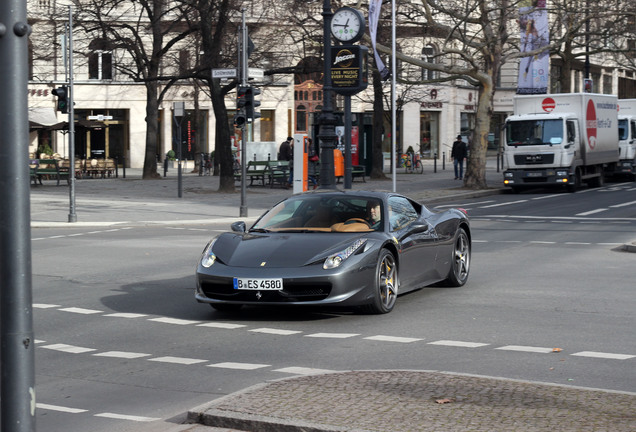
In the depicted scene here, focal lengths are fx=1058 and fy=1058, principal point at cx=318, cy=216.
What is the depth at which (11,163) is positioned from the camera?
4281 millimetres

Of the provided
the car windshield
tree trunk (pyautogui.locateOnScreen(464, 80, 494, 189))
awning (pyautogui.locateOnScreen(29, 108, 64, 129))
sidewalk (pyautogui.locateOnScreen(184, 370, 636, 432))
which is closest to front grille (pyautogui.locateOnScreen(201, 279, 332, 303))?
the car windshield

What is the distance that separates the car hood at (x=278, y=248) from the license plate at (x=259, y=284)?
0.22 metres

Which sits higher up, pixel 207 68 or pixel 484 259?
pixel 207 68

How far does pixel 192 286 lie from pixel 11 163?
9.00 meters

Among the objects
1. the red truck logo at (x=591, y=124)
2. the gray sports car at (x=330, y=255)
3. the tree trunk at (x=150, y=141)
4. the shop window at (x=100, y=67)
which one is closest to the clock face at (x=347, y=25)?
the red truck logo at (x=591, y=124)

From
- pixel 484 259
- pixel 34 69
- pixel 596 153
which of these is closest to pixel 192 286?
pixel 484 259

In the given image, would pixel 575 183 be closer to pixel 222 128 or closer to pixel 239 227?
pixel 222 128

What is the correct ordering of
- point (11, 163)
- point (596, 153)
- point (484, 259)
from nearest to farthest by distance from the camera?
point (11, 163)
point (484, 259)
point (596, 153)

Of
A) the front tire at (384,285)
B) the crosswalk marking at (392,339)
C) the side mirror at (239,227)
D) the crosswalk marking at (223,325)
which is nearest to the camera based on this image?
the crosswalk marking at (392,339)

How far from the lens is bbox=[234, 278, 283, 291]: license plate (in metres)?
10.2

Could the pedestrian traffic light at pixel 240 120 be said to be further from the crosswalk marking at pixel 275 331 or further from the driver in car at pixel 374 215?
the crosswalk marking at pixel 275 331

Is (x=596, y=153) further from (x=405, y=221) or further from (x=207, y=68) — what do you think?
(x=405, y=221)

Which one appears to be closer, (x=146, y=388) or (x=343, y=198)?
(x=146, y=388)

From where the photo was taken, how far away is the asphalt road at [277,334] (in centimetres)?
744
